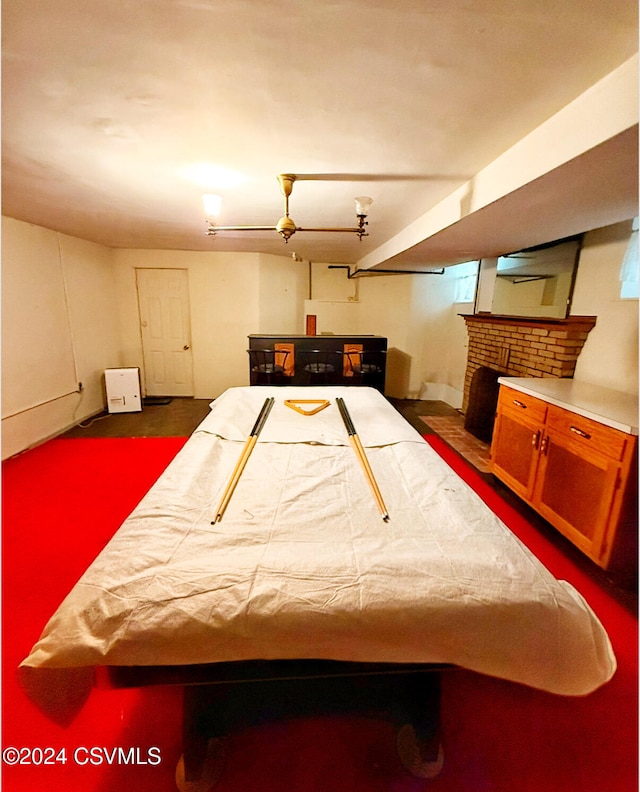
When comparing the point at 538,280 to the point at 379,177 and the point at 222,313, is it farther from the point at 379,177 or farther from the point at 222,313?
the point at 222,313

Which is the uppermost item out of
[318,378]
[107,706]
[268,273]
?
[268,273]

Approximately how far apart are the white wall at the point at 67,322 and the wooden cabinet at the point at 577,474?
4450 mm

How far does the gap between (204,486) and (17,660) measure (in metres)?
1.05

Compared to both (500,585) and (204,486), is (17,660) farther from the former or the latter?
(500,585)

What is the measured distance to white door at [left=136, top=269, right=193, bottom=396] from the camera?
5.02 m

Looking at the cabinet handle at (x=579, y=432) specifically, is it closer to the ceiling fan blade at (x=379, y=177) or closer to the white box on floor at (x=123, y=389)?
the ceiling fan blade at (x=379, y=177)

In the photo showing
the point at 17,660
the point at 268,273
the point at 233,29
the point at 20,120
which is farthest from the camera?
the point at 268,273

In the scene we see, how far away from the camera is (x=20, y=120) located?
1.50 metres

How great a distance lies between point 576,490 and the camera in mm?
1965

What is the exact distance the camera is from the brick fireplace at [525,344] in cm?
271

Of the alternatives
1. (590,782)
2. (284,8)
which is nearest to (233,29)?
(284,8)

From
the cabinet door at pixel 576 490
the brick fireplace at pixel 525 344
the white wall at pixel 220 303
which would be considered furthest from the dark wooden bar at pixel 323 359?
the cabinet door at pixel 576 490

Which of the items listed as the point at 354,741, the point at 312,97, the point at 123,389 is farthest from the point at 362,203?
the point at 123,389

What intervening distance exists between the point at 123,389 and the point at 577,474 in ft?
16.2
